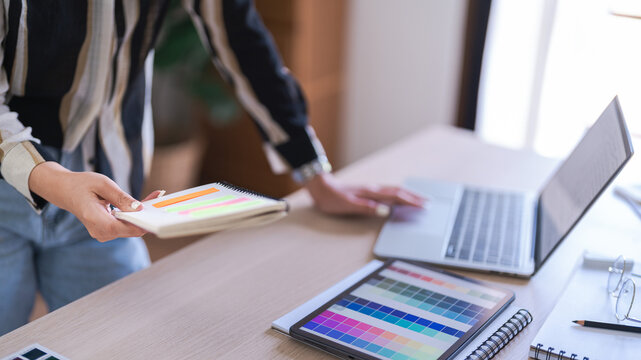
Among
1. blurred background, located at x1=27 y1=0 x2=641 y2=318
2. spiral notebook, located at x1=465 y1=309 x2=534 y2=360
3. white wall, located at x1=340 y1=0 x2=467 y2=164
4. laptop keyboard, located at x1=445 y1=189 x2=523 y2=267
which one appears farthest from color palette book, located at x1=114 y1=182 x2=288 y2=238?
white wall, located at x1=340 y1=0 x2=467 y2=164

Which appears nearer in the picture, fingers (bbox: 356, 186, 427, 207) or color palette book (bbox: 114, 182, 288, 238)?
color palette book (bbox: 114, 182, 288, 238)

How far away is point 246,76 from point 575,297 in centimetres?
67

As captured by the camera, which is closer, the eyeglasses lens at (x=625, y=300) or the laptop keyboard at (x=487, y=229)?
the eyeglasses lens at (x=625, y=300)

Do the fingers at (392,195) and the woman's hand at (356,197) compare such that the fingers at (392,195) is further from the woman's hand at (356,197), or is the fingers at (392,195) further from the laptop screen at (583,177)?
the laptop screen at (583,177)

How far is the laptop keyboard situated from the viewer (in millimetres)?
1073

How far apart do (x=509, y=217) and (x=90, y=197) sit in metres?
0.74

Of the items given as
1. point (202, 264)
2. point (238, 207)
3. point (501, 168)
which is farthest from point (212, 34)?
point (501, 168)

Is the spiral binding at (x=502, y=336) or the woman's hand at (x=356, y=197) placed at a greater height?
the woman's hand at (x=356, y=197)

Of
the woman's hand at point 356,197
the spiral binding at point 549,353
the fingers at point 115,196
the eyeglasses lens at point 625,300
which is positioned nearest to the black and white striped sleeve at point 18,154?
the fingers at point 115,196

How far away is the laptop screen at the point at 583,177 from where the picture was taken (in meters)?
0.90

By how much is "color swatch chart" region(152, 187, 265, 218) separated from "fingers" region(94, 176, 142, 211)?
0.08 feet

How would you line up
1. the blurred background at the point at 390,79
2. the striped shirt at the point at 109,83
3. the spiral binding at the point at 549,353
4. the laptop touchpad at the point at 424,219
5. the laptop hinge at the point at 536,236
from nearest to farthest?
the spiral binding at the point at 549,353 < the striped shirt at the point at 109,83 < the laptop hinge at the point at 536,236 < the laptop touchpad at the point at 424,219 < the blurred background at the point at 390,79

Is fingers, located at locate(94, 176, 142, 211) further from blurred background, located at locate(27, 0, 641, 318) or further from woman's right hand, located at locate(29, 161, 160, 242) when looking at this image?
blurred background, located at locate(27, 0, 641, 318)

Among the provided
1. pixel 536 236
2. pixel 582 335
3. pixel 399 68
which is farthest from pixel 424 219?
pixel 399 68
